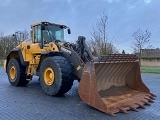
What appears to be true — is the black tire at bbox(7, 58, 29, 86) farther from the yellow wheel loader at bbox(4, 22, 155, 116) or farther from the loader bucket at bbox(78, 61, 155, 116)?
the loader bucket at bbox(78, 61, 155, 116)

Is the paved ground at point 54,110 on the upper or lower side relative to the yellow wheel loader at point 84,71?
lower

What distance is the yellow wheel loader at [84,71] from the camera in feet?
19.4

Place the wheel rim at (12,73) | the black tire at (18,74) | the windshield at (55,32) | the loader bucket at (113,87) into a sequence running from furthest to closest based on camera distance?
the wheel rim at (12,73)
the black tire at (18,74)
the windshield at (55,32)
the loader bucket at (113,87)

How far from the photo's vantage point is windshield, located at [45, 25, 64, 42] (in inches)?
346

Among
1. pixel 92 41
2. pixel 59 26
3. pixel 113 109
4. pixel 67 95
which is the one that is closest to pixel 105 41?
pixel 92 41

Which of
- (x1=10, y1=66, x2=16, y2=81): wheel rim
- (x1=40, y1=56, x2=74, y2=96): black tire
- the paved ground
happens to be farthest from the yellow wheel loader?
(x1=10, y1=66, x2=16, y2=81): wheel rim

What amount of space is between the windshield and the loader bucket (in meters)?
2.76

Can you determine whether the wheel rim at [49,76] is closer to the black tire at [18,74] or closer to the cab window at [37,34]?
the cab window at [37,34]

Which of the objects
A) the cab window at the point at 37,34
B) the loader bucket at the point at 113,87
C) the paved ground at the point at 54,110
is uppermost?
the cab window at the point at 37,34

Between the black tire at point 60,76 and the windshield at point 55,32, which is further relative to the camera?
the windshield at point 55,32

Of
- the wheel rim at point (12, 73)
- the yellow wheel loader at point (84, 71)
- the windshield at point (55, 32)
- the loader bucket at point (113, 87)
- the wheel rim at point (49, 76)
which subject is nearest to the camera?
the loader bucket at point (113, 87)

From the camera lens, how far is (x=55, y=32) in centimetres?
896

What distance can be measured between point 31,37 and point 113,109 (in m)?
4.90

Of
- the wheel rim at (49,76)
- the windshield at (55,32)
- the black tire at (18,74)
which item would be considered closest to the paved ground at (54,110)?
the wheel rim at (49,76)
